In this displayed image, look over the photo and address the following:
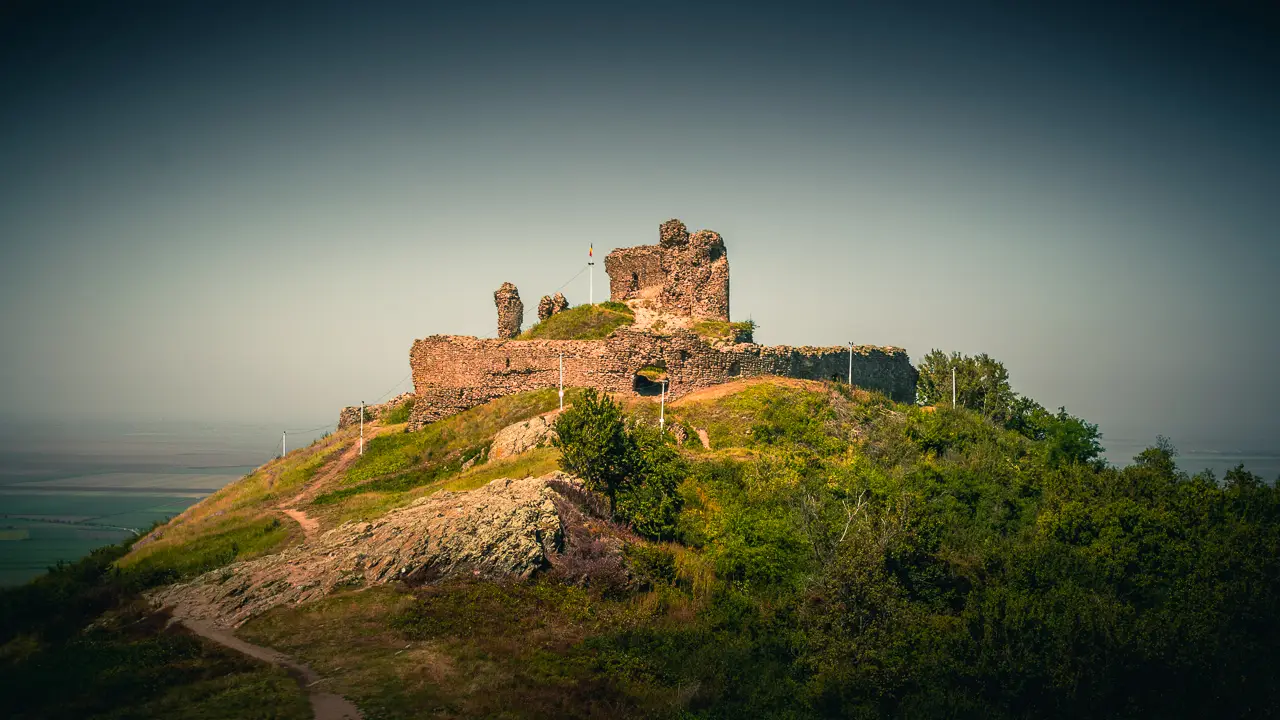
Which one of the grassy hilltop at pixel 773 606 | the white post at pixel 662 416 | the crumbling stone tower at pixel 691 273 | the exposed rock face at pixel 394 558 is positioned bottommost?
the grassy hilltop at pixel 773 606

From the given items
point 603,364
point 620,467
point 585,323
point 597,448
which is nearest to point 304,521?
point 597,448

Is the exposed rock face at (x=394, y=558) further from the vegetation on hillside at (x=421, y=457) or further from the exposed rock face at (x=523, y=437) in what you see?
the exposed rock face at (x=523, y=437)

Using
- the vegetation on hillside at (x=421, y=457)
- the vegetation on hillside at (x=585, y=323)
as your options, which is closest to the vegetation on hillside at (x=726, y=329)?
the vegetation on hillside at (x=585, y=323)

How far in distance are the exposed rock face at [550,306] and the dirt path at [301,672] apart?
99.4 feet

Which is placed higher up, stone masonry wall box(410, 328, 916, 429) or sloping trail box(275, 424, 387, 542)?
stone masonry wall box(410, 328, 916, 429)

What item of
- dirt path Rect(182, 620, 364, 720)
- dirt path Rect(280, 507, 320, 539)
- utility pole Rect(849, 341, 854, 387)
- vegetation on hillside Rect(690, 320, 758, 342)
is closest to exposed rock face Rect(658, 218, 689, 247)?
vegetation on hillside Rect(690, 320, 758, 342)

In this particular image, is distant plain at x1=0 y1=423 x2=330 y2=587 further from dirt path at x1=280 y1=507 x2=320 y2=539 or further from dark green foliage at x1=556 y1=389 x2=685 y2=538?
dark green foliage at x1=556 y1=389 x2=685 y2=538

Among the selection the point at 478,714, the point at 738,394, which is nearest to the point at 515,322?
the point at 738,394

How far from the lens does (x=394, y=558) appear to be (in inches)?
679

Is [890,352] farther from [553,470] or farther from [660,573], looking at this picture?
[660,573]

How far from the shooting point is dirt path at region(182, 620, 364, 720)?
11.1 meters

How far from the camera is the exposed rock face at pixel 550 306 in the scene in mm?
44656

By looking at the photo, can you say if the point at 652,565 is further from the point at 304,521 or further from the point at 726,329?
the point at 726,329

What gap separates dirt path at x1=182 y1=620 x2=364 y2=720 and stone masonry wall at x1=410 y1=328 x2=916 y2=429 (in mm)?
19583
